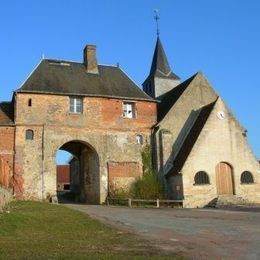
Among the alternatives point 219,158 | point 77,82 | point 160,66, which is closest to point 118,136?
point 77,82

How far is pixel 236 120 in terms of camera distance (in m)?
33.7

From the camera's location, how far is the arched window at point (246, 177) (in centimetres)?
3309

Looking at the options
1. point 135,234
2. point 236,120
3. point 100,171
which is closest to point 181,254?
point 135,234

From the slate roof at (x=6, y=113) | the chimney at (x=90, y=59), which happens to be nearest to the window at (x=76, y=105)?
the chimney at (x=90, y=59)

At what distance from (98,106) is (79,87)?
2.15 meters

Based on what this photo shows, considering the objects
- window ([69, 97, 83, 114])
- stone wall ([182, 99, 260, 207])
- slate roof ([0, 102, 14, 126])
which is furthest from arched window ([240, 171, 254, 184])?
slate roof ([0, 102, 14, 126])

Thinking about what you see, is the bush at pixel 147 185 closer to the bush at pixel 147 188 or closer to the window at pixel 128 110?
the bush at pixel 147 188

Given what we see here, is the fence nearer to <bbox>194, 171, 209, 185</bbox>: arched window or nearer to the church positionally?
the church

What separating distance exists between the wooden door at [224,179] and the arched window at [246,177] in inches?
36.1

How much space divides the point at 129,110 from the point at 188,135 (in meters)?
5.14

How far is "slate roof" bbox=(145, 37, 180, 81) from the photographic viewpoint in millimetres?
46406

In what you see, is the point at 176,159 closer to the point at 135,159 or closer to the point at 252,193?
the point at 135,159

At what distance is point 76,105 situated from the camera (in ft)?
109

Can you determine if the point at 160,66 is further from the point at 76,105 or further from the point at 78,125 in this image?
the point at 78,125
